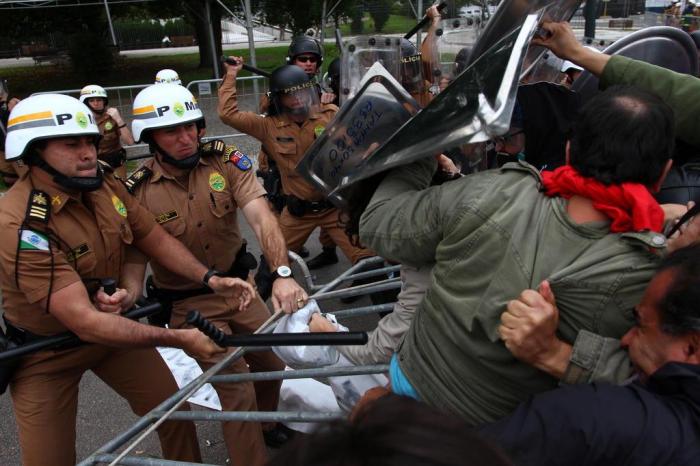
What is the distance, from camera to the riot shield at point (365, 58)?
2.09 meters

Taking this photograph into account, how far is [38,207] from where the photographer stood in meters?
2.13

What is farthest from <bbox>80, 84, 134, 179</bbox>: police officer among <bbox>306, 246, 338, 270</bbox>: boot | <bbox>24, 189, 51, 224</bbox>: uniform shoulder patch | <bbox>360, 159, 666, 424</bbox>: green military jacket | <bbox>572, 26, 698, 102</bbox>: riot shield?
<bbox>360, 159, 666, 424</bbox>: green military jacket

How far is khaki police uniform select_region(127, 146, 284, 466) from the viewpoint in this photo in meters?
2.94

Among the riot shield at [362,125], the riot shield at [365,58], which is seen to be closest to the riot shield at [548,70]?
the riot shield at [365,58]

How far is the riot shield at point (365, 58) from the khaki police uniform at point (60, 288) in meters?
1.17

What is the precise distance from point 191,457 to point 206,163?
153 centimetres

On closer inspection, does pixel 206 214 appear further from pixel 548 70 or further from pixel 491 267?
pixel 548 70

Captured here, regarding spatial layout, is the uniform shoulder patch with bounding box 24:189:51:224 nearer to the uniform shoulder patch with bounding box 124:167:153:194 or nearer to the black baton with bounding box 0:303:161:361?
the black baton with bounding box 0:303:161:361

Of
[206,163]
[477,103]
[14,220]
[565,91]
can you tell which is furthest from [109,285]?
[565,91]

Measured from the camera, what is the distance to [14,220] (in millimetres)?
2102

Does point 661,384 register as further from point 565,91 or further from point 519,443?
point 565,91

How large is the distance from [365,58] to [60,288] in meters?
1.46

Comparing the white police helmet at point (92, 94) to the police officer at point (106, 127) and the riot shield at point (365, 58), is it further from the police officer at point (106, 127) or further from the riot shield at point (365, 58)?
the riot shield at point (365, 58)

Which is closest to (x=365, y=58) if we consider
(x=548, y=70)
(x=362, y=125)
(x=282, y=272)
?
(x=362, y=125)
